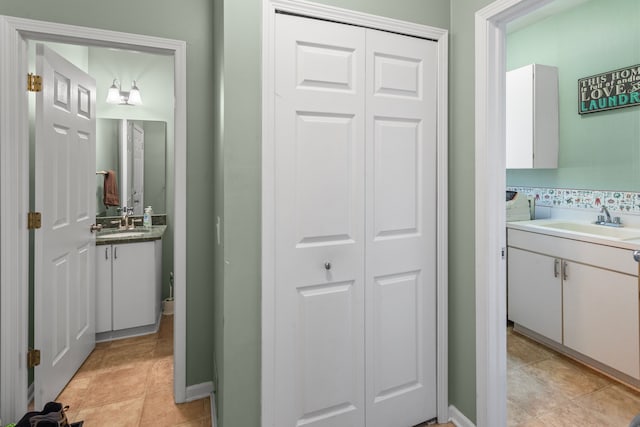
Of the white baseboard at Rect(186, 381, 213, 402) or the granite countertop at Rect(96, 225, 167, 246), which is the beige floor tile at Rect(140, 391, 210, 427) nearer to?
the white baseboard at Rect(186, 381, 213, 402)

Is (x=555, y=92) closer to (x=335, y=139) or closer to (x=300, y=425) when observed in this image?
(x=335, y=139)

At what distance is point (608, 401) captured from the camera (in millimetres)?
2098

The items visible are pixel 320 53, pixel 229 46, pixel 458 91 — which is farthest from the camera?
pixel 458 91

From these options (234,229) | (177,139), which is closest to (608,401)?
(234,229)

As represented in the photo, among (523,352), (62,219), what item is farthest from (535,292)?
(62,219)

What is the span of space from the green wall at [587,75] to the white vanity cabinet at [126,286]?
3.69 meters

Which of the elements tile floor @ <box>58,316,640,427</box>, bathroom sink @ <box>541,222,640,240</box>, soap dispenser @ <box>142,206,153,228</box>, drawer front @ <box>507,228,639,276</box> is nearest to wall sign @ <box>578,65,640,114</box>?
bathroom sink @ <box>541,222,640,240</box>

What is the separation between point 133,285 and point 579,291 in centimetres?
345

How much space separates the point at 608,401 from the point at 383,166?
201cm

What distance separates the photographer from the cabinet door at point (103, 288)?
284 centimetres

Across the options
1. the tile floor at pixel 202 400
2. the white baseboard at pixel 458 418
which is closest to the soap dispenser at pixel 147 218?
the tile floor at pixel 202 400

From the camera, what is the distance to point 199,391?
2.14m

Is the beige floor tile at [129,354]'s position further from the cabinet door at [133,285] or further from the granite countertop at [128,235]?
the granite countertop at [128,235]

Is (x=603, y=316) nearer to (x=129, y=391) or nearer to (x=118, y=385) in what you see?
(x=129, y=391)
